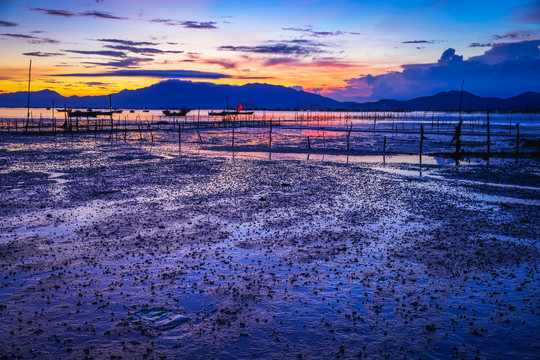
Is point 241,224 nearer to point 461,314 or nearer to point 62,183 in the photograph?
point 461,314

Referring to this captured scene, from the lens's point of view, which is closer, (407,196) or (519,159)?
(407,196)

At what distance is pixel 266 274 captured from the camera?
8.45 metres

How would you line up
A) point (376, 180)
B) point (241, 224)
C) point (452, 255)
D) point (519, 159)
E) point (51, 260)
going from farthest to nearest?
1. point (519, 159)
2. point (376, 180)
3. point (241, 224)
4. point (452, 255)
5. point (51, 260)

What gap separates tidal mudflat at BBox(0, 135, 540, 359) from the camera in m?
5.97

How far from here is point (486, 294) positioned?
298 inches

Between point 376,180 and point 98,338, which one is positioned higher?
point 376,180

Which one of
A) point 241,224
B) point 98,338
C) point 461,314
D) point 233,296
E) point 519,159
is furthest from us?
point 519,159

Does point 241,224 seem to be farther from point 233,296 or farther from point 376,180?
point 376,180

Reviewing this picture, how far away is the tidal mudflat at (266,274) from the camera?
19.6 feet

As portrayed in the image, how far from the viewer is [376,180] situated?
2112cm

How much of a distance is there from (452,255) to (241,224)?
615 centimetres

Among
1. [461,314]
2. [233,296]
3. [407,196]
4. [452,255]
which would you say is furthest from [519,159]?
[233,296]

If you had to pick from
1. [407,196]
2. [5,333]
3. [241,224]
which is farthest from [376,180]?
[5,333]

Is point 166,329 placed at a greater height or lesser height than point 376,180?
lesser
